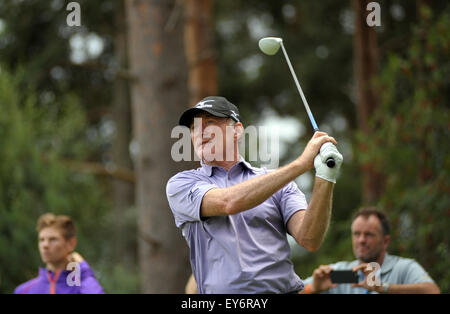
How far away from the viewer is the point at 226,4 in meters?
17.0


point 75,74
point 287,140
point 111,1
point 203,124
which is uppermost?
point 111,1

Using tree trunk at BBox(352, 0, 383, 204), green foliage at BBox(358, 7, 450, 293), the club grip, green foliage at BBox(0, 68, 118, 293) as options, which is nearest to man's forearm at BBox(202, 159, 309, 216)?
the club grip

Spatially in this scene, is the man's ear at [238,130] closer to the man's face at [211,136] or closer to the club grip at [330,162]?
the man's face at [211,136]

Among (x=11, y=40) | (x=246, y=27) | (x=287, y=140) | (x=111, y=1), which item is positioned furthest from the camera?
(x=246, y=27)

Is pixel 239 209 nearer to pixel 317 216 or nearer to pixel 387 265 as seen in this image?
pixel 317 216

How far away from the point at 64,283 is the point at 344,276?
7.01 feet

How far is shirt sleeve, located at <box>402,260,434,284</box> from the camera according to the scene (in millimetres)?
5277

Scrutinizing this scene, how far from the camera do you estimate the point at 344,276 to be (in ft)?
16.3

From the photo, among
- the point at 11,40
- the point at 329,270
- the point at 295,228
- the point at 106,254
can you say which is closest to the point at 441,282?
the point at 329,270

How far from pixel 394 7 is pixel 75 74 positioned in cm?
685

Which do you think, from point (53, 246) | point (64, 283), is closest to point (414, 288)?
point (64, 283)

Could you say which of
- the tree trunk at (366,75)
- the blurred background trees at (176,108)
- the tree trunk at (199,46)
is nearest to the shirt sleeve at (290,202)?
the blurred background trees at (176,108)

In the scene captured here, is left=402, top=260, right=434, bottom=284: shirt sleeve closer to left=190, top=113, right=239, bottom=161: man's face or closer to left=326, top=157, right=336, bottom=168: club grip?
left=190, top=113, right=239, bottom=161: man's face
